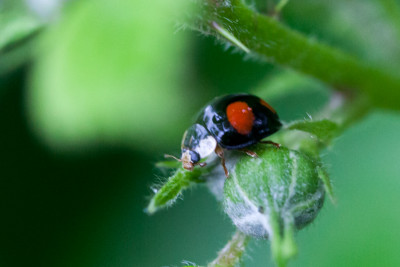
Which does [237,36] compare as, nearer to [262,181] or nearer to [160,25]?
[262,181]

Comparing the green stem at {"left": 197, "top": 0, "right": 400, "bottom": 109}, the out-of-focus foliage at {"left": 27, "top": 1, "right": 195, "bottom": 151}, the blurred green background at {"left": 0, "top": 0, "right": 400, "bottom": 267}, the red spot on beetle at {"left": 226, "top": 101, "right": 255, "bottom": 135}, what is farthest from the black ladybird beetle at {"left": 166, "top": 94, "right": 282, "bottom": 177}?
the out-of-focus foliage at {"left": 27, "top": 1, "right": 195, "bottom": 151}

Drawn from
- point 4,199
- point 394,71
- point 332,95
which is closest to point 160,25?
point 332,95

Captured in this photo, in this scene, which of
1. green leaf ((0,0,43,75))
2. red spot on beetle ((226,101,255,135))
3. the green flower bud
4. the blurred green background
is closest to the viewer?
the green flower bud

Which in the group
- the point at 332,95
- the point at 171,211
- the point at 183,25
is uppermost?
the point at 183,25

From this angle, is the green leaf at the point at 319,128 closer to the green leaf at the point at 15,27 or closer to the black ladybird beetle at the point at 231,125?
the black ladybird beetle at the point at 231,125

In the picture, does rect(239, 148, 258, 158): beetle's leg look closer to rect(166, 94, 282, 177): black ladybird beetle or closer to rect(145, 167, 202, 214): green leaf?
rect(166, 94, 282, 177): black ladybird beetle

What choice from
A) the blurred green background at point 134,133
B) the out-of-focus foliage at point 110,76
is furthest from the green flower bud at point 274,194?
the out-of-focus foliage at point 110,76

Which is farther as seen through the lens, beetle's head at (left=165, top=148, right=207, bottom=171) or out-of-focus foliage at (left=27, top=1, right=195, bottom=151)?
out-of-focus foliage at (left=27, top=1, right=195, bottom=151)

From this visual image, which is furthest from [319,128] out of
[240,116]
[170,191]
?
[170,191]
